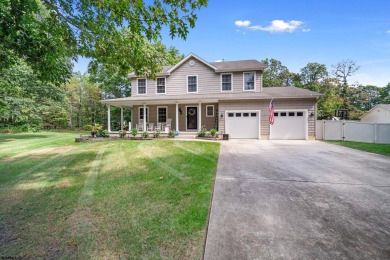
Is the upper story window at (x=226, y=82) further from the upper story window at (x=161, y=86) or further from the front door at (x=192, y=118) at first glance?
the upper story window at (x=161, y=86)

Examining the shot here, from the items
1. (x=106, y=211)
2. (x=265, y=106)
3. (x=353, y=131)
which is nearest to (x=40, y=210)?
(x=106, y=211)

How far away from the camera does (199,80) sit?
15.8 m

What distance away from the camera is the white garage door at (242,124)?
45.6ft

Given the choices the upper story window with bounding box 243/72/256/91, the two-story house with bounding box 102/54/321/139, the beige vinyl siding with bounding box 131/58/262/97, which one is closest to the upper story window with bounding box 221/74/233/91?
the two-story house with bounding box 102/54/321/139

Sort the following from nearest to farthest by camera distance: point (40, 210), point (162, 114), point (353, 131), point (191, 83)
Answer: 1. point (40, 210)
2. point (353, 131)
3. point (191, 83)
4. point (162, 114)

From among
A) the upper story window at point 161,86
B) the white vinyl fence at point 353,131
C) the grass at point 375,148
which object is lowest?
the grass at point 375,148

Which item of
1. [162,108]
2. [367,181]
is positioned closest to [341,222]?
[367,181]

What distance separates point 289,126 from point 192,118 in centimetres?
718

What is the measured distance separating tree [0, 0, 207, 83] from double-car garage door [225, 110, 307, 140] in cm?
984

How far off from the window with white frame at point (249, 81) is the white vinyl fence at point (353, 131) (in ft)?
17.6

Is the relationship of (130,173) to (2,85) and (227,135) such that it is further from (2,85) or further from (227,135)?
(2,85)

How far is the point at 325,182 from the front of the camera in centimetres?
449

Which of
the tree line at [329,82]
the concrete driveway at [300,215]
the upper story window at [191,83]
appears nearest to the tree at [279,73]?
the tree line at [329,82]

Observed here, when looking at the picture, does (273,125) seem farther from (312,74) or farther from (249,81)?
(312,74)
